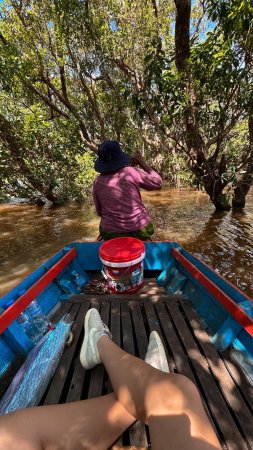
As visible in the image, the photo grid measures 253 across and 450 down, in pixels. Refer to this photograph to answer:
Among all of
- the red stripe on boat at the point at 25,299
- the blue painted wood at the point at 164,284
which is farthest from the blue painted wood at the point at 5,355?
the red stripe on boat at the point at 25,299

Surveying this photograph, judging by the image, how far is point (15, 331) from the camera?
2174 mm

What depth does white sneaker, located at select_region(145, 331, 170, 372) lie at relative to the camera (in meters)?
1.76

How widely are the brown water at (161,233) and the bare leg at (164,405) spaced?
349 centimetres

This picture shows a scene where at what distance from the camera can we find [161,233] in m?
7.68

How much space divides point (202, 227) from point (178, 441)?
7.26m

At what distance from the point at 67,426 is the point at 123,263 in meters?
1.57

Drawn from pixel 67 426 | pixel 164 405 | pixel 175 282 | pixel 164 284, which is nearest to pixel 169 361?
pixel 164 405

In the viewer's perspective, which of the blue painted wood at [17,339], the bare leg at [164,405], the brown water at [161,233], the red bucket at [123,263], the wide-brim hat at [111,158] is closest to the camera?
the bare leg at [164,405]

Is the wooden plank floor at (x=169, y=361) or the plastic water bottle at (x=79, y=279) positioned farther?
the plastic water bottle at (x=79, y=279)

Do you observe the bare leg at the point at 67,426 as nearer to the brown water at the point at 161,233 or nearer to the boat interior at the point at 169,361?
the boat interior at the point at 169,361

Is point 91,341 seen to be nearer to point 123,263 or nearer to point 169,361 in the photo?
point 169,361

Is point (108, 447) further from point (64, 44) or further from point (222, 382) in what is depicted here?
point (64, 44)

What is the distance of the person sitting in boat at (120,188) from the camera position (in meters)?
3.03

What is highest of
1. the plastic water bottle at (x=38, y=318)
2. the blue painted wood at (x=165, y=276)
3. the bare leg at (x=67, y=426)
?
the bare leg at (x=67, y=426)
